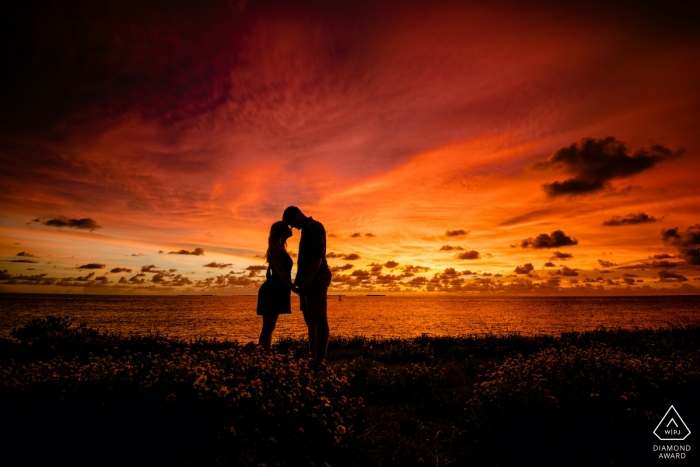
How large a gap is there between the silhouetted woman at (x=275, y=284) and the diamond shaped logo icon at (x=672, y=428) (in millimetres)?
5923

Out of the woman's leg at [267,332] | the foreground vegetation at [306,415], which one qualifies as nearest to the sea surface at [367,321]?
the woman's leg at [267,332]

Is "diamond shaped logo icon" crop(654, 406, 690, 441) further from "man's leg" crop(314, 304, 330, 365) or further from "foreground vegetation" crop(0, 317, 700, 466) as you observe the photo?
"man's leg" crop(314, 304, 330, 365)

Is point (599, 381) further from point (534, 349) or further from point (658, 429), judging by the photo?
point (534, 349)

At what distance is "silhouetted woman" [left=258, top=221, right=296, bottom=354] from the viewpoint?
704 cm

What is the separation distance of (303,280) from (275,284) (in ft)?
2.60

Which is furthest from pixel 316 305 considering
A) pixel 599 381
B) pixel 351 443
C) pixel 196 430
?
pixel 599 381

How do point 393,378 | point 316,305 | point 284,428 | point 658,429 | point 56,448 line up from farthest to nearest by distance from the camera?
1. point 393,378
2. point 316,305
3. point 658,429
4. point 284,428
5. point 56,448

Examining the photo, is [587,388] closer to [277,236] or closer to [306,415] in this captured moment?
[306,415]

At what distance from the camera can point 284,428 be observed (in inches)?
146

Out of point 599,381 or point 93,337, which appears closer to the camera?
point 599,381

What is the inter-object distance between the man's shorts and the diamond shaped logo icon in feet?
16.8

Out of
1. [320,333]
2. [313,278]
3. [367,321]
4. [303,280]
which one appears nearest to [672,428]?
[320,333]

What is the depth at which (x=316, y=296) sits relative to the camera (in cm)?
677

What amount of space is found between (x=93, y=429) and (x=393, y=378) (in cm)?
588
